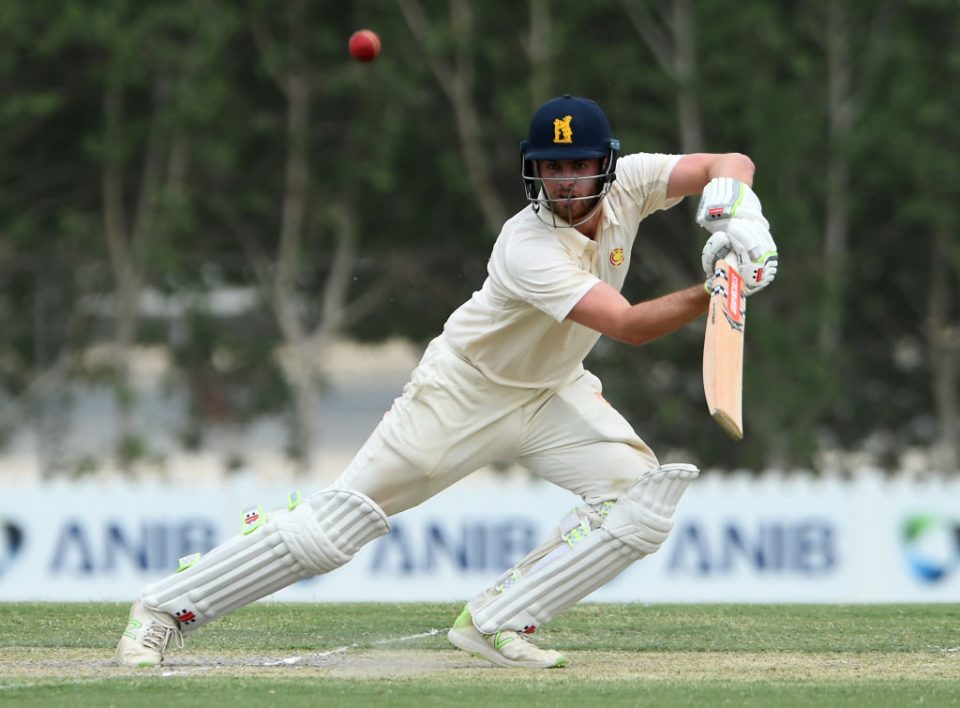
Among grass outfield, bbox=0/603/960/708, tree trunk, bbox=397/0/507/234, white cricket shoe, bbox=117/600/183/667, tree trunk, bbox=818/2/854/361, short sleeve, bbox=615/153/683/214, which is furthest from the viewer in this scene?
tree trunk, bbox=397/0/507/234

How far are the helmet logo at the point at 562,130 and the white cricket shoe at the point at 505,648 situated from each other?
130cm

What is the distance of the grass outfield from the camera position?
4.23m

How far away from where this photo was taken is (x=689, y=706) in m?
4.10

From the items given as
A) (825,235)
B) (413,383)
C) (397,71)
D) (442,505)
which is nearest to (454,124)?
(397,71)

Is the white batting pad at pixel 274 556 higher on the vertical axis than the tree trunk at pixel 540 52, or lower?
lower

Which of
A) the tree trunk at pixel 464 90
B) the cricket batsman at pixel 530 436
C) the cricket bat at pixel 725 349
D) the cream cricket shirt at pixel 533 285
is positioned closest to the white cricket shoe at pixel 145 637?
the cricket batsman at pixel 530 436

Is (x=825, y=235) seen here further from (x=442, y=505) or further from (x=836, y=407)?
(x=442, y=505)

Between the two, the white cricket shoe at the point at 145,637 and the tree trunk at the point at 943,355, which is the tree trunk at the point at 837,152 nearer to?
the tree trunk at the point at 943,355

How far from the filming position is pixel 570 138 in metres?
4.61

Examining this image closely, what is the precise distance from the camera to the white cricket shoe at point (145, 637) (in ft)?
15.5

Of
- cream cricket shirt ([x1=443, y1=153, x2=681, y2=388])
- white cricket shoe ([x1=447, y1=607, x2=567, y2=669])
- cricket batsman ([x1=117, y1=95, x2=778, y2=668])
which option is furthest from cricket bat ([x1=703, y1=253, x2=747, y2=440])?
white cricket shoe ([x1=447, y1=607, x2=567, y2=669])

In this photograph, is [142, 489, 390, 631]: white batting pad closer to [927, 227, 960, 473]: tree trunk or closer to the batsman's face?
the batsman's face

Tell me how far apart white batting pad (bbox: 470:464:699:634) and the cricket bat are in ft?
1.33

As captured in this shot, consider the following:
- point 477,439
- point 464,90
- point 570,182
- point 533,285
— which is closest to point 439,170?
point 464,90
